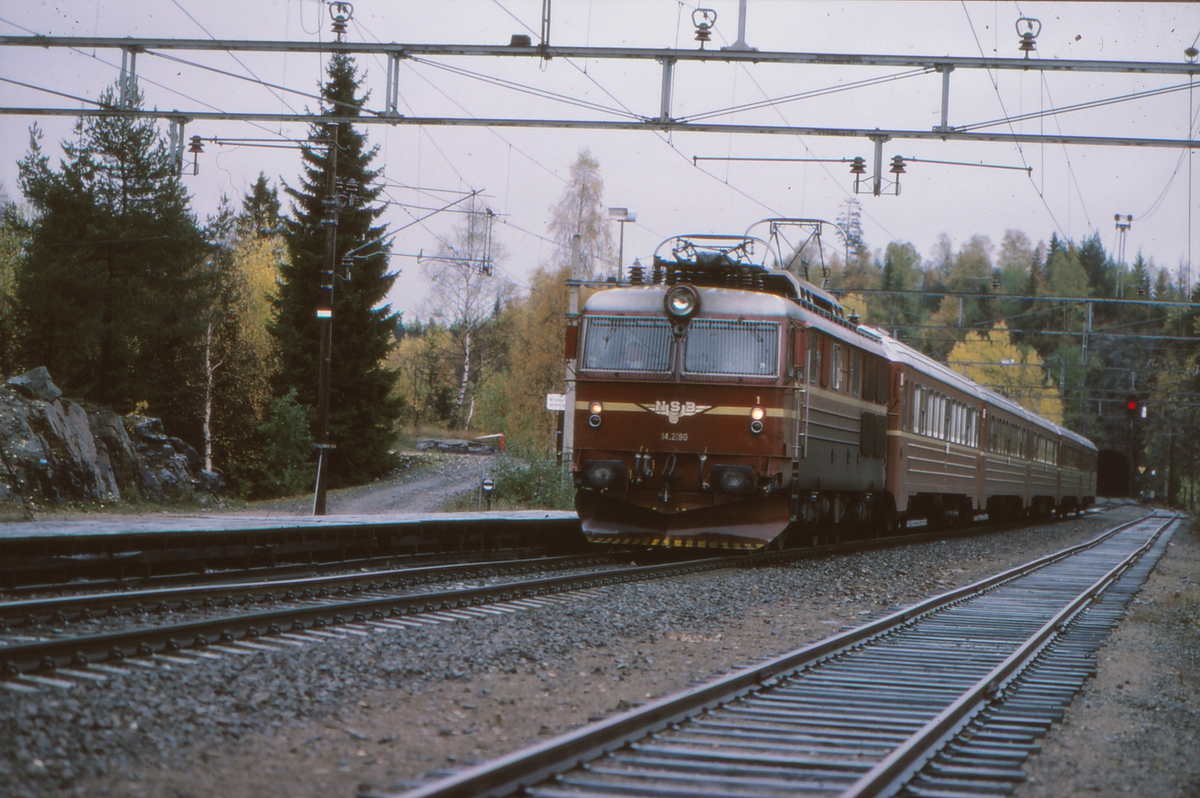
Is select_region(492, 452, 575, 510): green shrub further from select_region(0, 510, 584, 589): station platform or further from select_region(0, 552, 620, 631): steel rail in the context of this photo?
select_region(0, 552, 620, 631): steel rail

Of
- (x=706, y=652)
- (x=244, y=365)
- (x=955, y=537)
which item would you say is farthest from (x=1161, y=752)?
(x=244, y=365)

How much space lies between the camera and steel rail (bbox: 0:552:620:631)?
27.1 feet

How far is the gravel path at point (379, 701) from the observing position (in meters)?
4.82

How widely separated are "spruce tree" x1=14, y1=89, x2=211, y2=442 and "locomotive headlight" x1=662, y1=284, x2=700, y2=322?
883 inches

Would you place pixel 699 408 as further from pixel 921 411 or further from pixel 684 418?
pixel 921 411

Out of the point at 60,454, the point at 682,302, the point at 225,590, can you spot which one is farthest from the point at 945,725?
the point at 60,454

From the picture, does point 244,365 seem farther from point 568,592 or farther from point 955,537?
point 568,592

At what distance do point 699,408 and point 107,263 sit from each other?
82.0 feet

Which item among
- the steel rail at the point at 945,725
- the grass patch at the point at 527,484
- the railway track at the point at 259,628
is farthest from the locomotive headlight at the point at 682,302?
the grass patch at the point at 527,484

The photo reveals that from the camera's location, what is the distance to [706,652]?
27.9 ft

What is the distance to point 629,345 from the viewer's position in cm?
1499

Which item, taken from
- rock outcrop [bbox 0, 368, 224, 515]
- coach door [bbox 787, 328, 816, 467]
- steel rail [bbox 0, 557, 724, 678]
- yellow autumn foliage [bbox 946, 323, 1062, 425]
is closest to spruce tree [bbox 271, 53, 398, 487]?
rock outcrop [bbox 0, 368, 224, 515]

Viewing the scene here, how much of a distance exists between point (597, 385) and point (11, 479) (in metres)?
13.0

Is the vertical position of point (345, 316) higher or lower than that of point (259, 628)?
higher
